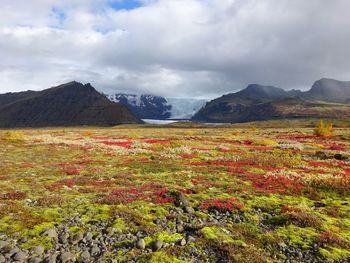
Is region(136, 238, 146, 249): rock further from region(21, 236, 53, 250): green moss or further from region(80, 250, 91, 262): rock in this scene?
region(21, 236, 53, 250): green moss

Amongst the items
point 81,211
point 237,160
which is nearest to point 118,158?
point 237,160

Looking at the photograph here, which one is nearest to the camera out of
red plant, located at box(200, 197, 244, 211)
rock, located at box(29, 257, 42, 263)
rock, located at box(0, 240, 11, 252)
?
rock, located at box(29, 257, 42, 263)

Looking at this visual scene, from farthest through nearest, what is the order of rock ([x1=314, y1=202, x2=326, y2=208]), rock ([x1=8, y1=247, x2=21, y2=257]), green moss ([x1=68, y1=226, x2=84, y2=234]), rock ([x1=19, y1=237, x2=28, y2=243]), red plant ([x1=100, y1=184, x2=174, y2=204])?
rock ([x1=314, y1=202, x2=326, y2=208]) → red plant ([x1=100, y1=184, x2=174, y2=204]) → green moss ([x1=68, y1=226, x2=84, y2=234]) → rock ([x1=19, y1=237, x2=28, y2=243]) → rock ([x1=8, y1=247, x2=21, y2=257])

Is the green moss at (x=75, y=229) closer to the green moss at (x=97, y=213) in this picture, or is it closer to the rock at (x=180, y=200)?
the green moss at (x=97, y=213)

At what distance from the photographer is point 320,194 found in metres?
22.7

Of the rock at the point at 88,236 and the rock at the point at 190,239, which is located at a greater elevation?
the rock at the point at 88,236

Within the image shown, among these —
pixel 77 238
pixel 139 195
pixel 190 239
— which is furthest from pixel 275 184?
pixel 77 238

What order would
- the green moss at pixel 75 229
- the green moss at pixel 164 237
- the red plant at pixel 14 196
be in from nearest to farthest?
1. the green moss at pixel 164 237
2. the green moss at pixel 75 229
3. the red plant at pixel 14 196

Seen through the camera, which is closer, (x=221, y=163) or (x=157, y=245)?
(x=157, y=245)

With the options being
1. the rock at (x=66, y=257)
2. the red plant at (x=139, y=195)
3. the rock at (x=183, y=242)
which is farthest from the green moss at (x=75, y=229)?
the rock at (x=183, y=242)

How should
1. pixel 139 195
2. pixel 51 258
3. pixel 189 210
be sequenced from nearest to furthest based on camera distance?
pixel 51 258 → pixel 189 210 → pixel 139 195

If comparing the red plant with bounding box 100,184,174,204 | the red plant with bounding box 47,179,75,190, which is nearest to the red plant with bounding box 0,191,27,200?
the red plant with bounding box 47,179,75,190

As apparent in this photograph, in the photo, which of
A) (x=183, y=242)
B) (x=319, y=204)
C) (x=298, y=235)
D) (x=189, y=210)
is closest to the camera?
(x=183, y=242)

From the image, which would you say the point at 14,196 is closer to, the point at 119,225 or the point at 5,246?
the point at 5,246
